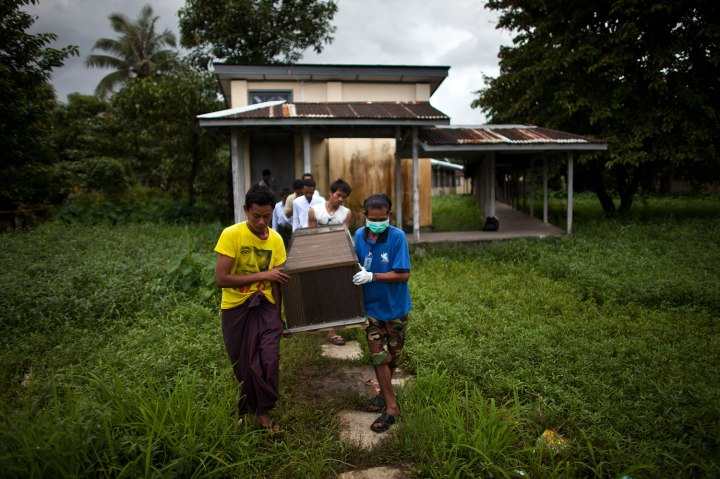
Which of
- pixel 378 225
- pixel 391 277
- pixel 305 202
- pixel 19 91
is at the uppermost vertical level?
pixel 19 91

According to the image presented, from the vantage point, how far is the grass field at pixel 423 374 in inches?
109

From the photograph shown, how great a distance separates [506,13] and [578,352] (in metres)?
14.5

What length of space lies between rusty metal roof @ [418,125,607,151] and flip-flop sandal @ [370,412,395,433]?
26.5 feet

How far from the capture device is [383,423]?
135 inches

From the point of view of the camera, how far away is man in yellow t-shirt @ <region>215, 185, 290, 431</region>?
315 centimetres

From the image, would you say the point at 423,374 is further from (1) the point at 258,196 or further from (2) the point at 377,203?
(1) the point at 258,196

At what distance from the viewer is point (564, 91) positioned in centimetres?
1334

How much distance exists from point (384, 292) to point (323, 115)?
7163 mm

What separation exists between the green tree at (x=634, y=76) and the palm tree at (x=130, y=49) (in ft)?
64.9

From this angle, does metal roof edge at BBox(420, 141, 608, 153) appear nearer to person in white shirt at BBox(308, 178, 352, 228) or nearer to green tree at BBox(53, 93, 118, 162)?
person in white shirt at BBox(308, 178, 352, 228)

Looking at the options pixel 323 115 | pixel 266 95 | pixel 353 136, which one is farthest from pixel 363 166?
pixel 323 115

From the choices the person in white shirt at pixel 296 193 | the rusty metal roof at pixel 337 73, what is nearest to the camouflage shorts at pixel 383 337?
the person in white shirt at pixel 296 193

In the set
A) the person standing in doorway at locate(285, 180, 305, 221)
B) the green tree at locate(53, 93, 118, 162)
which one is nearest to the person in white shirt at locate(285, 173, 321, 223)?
the person standing in doorway at locate(285, 180, 305, 221)

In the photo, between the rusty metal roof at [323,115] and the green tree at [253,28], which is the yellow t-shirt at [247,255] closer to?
the rusty metal roof at [323,115]
